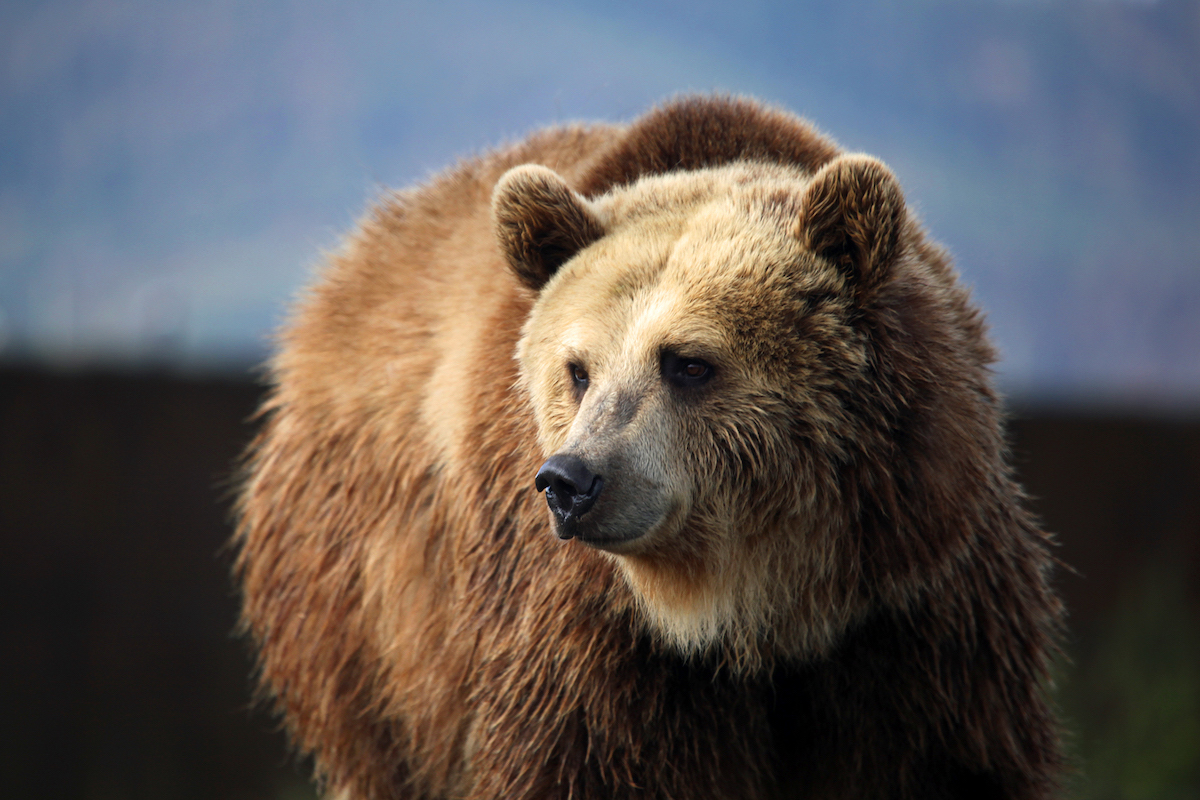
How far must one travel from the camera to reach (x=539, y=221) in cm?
348

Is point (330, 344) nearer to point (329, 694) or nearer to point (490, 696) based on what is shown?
point (329, 694)

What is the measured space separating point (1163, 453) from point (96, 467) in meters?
11.7

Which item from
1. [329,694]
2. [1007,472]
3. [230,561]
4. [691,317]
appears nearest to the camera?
[691,317]

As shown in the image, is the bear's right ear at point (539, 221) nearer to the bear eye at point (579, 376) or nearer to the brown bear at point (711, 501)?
the brown bear at point (711, 501)

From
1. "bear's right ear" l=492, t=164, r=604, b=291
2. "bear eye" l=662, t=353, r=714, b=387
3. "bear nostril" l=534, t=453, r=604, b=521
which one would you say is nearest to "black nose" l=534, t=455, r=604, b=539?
"bear nostril" l=534, t=453, r=604, b=521

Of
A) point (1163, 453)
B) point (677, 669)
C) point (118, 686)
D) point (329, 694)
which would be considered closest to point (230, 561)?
point (118, 686)

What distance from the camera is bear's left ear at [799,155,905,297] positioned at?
3006mm

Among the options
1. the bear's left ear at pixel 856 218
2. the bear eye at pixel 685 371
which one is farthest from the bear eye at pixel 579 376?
the bear's left ear at pixel 856 218

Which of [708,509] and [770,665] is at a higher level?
[708,509]

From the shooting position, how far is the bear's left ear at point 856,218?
3.01 m

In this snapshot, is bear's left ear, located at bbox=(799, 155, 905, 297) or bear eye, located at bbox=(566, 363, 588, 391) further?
bear eye, located at bbox=(566, 363, 588, 391)

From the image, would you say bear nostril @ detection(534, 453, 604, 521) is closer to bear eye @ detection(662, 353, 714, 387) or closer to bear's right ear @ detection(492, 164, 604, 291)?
bear eye @ detection(662, 353, 714, 387)

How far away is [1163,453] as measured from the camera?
12812 mm

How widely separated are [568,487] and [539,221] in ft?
3.30
